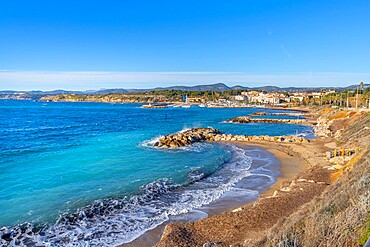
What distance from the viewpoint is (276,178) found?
1952 centimetres

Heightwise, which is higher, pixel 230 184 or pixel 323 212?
pixel 323 212

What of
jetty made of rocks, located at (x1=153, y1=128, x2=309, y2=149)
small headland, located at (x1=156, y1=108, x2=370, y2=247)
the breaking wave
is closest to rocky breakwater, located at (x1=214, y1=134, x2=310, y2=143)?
jetty made of rocks, located at (x1=153, y1=128, x2=309, y2=149)

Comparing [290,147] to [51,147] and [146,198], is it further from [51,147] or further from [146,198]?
[51,147]

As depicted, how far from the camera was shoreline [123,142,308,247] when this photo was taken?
10890 millimetres

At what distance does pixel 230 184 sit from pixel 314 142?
20.8 meters

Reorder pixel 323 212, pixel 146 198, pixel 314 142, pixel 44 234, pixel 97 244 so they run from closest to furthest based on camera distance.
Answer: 1. pixel 323 212
2. pixel 97 244
3. pixel 44 234
4. pixel 146 198
5. pixel 314 142

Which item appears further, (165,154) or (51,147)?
(51,147)

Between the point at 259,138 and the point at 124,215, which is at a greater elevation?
the point at 259,138

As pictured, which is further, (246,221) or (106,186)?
(106,186)

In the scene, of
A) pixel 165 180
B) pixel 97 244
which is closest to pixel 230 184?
pixel 165 180

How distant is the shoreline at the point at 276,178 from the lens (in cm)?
1089

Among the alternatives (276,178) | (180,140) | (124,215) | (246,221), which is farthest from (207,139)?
(246,221)

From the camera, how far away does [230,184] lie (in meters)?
17.9

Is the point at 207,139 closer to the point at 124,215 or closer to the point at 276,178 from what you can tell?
the point at 276,178
